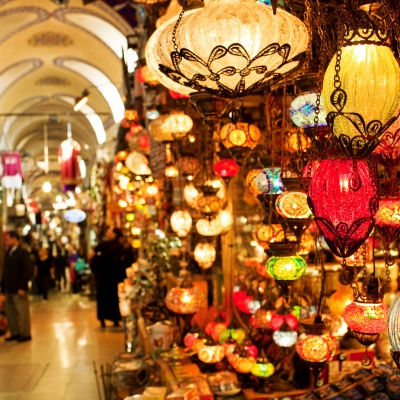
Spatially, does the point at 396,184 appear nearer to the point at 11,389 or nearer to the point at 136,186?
the point at 11,389

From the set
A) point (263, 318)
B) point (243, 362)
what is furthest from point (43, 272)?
point (263, 318)

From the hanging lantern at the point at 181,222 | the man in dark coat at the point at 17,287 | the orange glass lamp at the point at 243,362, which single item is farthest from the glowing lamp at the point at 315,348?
the man in dark coat at the point at 17,287

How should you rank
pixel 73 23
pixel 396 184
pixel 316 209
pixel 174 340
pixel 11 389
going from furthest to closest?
1. pixel 73 23
2. pixel 11 389
3. pixel 174 340
4. pixel 396 184
5. pixel 316 209

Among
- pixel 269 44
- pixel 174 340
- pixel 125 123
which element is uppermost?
pixel 125 123

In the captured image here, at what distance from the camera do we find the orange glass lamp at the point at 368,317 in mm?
A: 2371

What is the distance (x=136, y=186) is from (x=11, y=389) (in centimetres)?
431

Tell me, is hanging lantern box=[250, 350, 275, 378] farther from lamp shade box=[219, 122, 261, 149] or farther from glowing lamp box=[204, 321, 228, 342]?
lamp shade box=[219, 122, 261, 149]

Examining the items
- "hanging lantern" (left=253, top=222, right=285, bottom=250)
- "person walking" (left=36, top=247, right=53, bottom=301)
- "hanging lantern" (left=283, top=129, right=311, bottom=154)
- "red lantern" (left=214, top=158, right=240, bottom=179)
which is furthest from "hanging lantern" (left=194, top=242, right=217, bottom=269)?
"person walking" (left=36, top=247, right=53, bottom=301)

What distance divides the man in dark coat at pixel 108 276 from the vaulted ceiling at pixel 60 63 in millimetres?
3585

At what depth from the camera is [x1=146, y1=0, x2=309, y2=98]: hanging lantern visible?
5.95 feet

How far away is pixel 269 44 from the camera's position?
1880 millimetres

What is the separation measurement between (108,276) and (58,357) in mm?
2070

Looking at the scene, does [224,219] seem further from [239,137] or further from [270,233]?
[270,233]

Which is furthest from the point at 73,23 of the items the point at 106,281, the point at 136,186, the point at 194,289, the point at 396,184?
the point at 396,184
